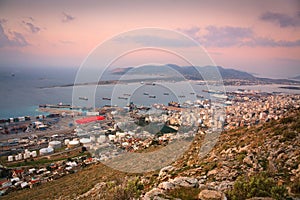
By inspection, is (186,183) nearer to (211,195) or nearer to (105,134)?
(211,195)

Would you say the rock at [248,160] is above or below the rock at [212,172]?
above

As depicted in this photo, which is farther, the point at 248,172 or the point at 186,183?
the point at 248,172

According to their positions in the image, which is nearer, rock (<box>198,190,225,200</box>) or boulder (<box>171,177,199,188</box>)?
rock (<box>198,190,225,200</box>)

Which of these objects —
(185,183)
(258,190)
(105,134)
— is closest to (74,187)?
(185,183)

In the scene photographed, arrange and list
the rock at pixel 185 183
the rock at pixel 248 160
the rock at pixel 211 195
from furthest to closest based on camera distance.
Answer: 1. the rock at pixel 248 160
2. the rock at pixel 185 183
3. the rock at pixel 211 195

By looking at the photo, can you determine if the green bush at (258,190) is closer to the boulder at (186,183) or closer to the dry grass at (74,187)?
the boulder at (186,183)

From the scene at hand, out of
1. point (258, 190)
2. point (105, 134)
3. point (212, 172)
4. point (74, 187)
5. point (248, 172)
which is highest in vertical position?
point (258, 190)

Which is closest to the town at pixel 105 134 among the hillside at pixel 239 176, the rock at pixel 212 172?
the hillside at pixel 239 176

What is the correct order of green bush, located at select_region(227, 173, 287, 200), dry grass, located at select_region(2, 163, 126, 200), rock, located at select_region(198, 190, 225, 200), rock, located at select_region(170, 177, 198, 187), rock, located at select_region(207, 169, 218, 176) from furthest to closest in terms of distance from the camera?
dry grass, located at select_region(2, 163, 126, 200), rock, located at select_region(207, 169, 218, 176), rock, located at select_region(170, 177, 198, 187), rock, located at select_region(198, 190, 225, 200), green bush, located at select_region(227, 173, 287, 200)

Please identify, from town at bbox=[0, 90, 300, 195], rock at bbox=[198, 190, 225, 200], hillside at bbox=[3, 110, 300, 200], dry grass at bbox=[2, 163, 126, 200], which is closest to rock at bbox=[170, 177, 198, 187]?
hillside at bbox=[3, 110, 300, 200]

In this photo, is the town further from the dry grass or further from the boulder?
the boulder

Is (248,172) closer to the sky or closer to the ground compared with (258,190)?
closer to the ground
